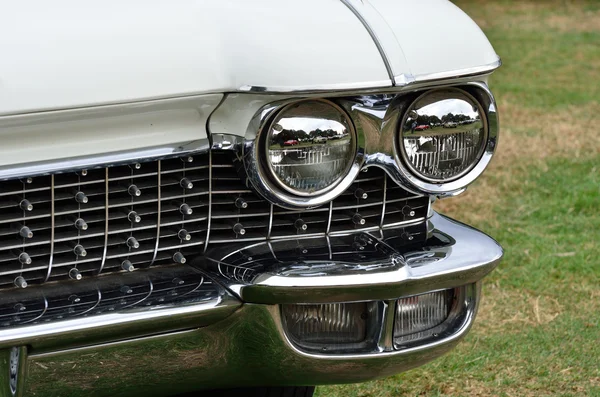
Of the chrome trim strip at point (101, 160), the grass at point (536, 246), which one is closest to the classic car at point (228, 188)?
the chrome trim strip at point (101, 160)

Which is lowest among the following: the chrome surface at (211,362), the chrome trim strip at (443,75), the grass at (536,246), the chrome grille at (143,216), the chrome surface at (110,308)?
the grass at (536,246)

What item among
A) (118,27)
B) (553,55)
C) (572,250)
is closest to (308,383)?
(118,27)

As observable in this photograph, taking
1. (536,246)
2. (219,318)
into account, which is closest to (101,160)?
(219,318)

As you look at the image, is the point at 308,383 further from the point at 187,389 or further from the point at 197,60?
the point at 197,60

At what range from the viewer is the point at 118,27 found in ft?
6.13

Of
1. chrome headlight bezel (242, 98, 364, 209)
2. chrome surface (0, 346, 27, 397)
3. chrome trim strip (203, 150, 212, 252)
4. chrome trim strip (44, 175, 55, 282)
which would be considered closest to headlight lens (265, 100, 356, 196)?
chrome headlight bezel (242, 98, 364, 209)

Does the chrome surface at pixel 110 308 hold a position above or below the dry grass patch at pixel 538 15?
below

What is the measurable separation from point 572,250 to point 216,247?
2715 mm

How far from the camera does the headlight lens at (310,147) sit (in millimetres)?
1995

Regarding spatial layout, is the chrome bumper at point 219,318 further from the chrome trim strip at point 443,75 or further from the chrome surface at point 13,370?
the chrome trim strip at point 443,75

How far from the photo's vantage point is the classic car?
1.83 metres

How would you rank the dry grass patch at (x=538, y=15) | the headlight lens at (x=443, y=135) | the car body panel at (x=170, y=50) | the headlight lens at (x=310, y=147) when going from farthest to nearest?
1. the dry grass patch at (x=538, y=15)
2. the headlight lens at (x=443, y=135)
3. the headlight lens at (x=310, y=147)
4. the car body panel at (x=170, y=50)

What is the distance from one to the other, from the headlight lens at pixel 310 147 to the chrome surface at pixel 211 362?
271 mm

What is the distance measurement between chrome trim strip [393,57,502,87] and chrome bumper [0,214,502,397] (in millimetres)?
361
